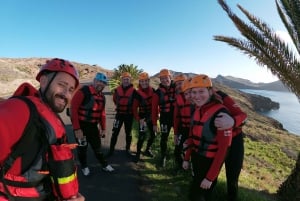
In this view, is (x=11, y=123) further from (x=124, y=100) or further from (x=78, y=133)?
(x=124, y=100)

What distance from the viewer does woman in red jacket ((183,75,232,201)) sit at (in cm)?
389

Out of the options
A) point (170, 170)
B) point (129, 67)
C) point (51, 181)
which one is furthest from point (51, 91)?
point (129, 67)

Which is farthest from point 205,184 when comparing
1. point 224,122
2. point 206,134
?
point 224,122

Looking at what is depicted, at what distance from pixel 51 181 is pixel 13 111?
0.60 meters

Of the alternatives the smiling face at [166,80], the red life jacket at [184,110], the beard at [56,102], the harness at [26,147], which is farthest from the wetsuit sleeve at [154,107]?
the harness at [26,147]

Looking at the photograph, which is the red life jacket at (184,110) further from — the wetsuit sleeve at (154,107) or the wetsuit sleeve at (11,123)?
the wetsuit sleeve at (11,123)

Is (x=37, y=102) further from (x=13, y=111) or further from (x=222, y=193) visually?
(x=222, y=193)

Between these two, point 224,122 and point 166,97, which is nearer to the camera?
point 224,122

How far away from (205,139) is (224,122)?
1.36ft

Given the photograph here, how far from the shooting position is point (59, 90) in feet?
7.16

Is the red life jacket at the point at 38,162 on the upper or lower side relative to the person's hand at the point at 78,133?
upper

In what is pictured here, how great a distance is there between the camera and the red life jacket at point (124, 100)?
8.33 metres

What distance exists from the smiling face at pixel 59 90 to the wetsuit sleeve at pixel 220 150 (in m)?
2.26

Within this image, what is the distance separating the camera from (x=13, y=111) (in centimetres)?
173
